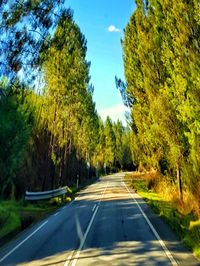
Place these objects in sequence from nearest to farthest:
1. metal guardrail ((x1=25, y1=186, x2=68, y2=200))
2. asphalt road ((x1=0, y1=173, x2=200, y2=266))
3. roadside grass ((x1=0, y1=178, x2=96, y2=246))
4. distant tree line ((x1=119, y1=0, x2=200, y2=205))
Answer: asphalt road ((x1=0, y1=173, x2=200, y2=266)), distant tree line ((x1=119, y1=0, x2=200, y2=205)), roadside grass ((x1=0, y1=178, x2=96, y2=246)), metal guardrail ((x1=25, y1=186, x2=68, y2=200))

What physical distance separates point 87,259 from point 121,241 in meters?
3.28

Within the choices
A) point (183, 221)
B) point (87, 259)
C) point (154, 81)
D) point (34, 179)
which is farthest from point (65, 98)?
point (87, 259)

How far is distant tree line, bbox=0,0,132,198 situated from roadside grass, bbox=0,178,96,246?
134 centimetres

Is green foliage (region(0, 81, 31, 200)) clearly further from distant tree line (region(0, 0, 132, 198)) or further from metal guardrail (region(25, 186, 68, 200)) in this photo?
metal guardrail (region(25, 186, 68, 200))

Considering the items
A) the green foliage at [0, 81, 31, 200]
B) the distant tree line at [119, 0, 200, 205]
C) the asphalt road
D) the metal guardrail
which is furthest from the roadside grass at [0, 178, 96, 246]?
the distant tree line at [119, 0, 200, 205]

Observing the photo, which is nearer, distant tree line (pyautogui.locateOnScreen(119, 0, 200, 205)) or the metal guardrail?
distant tree line (pyautogui.locateOnScreen(119, 0, 200, 205))

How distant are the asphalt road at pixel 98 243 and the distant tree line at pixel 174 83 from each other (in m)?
3.24

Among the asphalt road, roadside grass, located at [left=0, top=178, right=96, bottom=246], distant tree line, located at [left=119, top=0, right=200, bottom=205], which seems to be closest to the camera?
the asphalt road

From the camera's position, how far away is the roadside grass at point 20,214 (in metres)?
18.5

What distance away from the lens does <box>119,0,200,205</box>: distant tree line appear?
18141 millimetres

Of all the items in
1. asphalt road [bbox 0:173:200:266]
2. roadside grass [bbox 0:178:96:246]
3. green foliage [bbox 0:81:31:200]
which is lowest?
asphalt road [bbox 0:173:200:266]

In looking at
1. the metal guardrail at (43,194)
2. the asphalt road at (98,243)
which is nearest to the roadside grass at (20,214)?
the metal guardrail at (43,194)

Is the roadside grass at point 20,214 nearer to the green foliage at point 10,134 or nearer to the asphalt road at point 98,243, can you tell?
the asphalt road at point 98,243

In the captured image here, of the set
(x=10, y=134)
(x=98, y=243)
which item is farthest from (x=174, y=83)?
(x=98, y=243)
